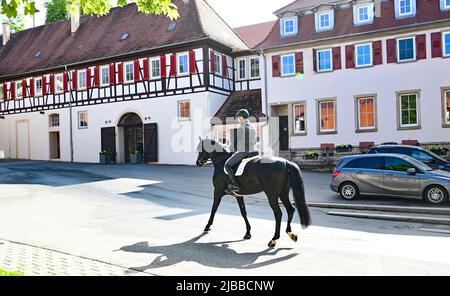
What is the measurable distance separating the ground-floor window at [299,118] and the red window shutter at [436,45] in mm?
7203

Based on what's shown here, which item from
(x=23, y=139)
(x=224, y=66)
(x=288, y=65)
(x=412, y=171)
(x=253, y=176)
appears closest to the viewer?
(x=253, y=176)

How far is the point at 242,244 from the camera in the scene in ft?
26.7

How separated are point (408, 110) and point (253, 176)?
1707 centimetres

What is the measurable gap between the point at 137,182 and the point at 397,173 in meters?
10.2

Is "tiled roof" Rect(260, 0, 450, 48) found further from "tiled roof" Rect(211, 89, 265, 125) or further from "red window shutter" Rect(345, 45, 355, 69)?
"tiled roof" Rect(211, 89, 265, 125)

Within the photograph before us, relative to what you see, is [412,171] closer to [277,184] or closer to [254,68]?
[277,184]

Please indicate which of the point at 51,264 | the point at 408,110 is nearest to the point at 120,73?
the point at 408,110

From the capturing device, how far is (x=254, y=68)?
29984 mm

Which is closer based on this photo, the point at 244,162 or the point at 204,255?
the point at 204,255

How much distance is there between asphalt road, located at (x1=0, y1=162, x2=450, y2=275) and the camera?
21.6 feet

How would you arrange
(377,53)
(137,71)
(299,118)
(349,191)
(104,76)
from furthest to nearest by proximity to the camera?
(104,76)
(137,71)
(299,118)
(377,53)
(349,191)

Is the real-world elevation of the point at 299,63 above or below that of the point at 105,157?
above

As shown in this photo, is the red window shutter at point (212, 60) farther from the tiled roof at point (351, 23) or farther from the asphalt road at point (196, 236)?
the asphalt road at point (196, 236)

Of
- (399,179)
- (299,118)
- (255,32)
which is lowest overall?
(399,179)
